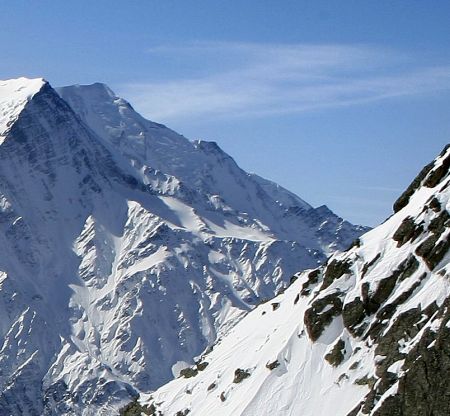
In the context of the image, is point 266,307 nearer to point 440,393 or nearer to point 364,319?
point 364,319

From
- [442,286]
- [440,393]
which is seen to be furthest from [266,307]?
[440,393]

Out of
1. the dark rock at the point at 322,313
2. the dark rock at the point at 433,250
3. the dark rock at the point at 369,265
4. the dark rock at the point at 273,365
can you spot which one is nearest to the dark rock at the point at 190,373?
the dark rock at the point at 273,365

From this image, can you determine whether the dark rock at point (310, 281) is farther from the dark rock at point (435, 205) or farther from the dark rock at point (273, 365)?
the dark rock at point (435, 205)

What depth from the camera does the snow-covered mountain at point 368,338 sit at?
78.5 metres

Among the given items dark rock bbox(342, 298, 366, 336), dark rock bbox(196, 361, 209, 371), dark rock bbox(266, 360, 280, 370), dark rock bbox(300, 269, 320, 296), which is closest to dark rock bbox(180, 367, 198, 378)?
dark rock bbox(196, 361, 209, 371)

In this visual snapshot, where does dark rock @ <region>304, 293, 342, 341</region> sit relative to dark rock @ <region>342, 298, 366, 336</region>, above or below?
above

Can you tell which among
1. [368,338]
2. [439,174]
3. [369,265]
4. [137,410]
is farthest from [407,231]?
[137,410]

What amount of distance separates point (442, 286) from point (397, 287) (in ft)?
20.1

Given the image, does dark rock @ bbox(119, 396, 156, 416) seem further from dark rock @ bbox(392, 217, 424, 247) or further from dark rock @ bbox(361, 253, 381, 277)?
dark rock @ bbox(392, 217, 424, 247)

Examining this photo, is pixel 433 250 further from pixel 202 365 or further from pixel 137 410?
pixel 137 410

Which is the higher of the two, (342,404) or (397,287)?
(397,287)

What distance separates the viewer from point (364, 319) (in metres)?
93.0

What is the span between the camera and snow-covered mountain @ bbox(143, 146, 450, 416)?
78.5 m

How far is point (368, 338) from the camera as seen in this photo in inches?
3578
